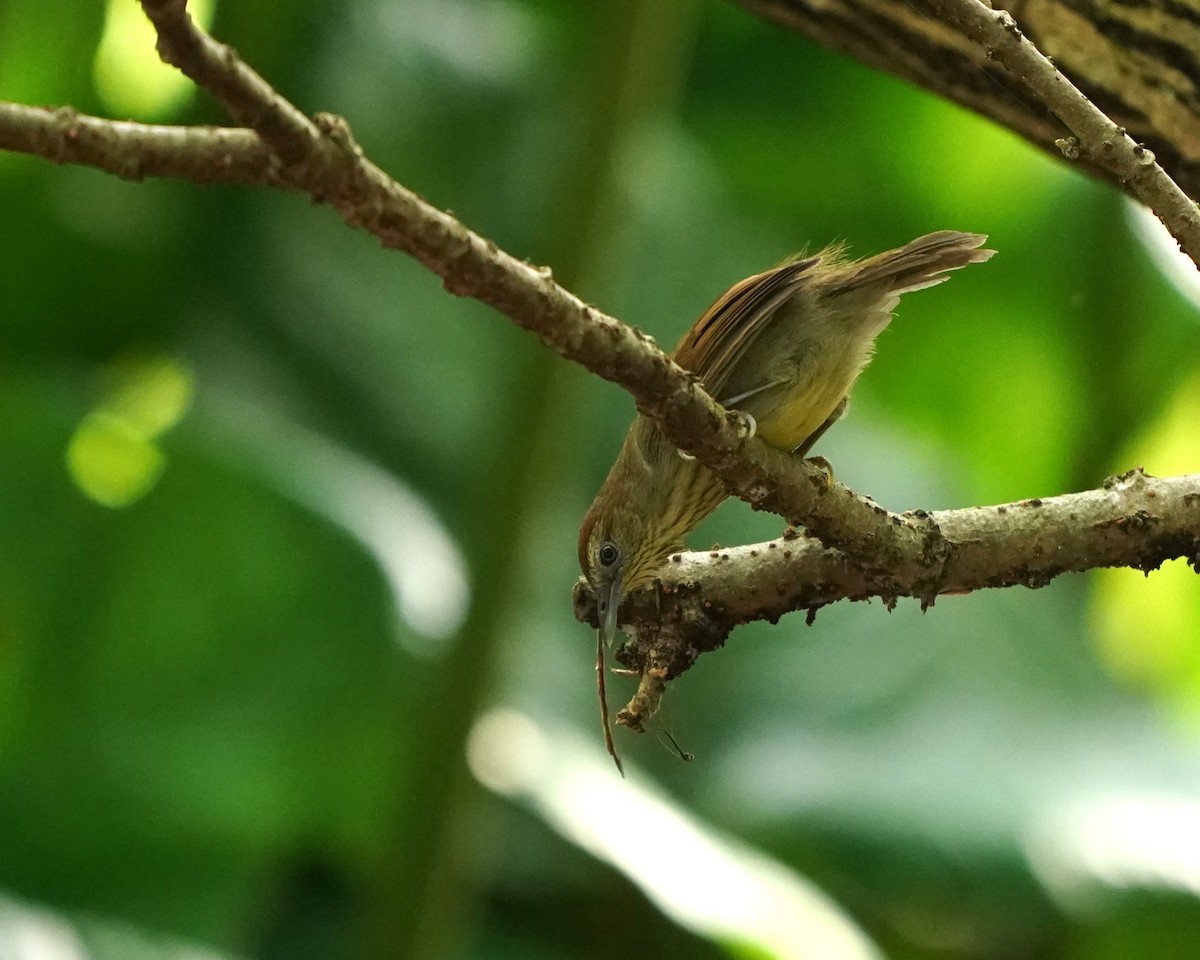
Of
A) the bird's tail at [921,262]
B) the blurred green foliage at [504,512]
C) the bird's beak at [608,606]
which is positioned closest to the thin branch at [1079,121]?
the bird's tail at [921,262]

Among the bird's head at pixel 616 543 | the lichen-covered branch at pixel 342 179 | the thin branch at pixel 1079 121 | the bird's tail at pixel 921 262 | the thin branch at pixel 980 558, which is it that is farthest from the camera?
the bird's head at pixel 616 543

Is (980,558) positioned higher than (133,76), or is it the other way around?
(133,76)

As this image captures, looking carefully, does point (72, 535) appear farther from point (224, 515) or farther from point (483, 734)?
point (483, 734)

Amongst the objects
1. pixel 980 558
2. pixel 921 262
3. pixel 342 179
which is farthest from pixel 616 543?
pixel 342 179

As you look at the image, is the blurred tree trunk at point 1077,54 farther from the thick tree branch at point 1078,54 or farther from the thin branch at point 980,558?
the thin branch at point 980,558

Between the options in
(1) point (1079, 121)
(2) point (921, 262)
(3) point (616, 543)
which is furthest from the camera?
(3) point (616, 543)

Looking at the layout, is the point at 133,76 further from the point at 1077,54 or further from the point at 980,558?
the point at 980,558

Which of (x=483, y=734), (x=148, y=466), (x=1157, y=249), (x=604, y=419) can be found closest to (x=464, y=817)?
(x=483, y=734)
